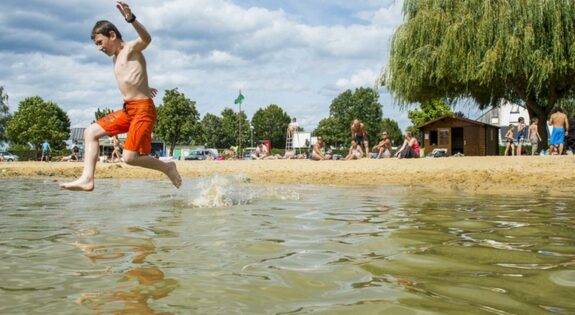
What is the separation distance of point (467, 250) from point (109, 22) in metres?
4.36

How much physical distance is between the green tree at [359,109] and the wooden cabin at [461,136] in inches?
2380

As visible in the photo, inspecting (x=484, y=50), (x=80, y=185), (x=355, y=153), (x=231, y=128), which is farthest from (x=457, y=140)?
(x=231, y=128)

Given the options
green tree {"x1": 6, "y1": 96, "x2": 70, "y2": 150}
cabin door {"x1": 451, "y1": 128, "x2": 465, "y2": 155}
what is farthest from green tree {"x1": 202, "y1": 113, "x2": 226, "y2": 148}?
cabin door {"x1": 451, "y1": 128, "x2": 465, "y2": 155}

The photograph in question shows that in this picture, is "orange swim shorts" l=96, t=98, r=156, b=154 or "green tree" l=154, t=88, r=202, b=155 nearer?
"orange swim shorts" l=96, t=98, r=156, b=154

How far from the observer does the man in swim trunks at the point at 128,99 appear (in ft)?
17.7

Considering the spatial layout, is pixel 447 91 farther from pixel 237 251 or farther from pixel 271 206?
pixel 237 251

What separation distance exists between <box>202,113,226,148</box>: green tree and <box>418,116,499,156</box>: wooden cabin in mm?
81707

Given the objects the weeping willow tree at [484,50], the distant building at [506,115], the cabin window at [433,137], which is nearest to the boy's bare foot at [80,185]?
the weeping willow tree at [484,50]

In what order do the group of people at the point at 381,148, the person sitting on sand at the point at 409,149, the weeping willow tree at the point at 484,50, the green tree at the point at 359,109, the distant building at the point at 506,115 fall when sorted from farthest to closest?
the green tree at the point at 359,109 < the distant building at the point at 506,115 < the weeping willow tree at the point at 484,50 < the group of people at the point at 381,148 < the person sitting on sand at the point at 409,149

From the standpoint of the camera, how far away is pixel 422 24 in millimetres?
21250

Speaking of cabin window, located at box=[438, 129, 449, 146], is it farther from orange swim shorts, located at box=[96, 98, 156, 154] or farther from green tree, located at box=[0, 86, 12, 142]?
green tree, located at box=[0, 86, 12, 142]

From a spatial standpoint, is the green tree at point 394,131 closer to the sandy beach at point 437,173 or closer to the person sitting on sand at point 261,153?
the person sitting on sand at point 261,153

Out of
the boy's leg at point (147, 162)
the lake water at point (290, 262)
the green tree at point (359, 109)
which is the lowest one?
the lake water at point (290, 262)

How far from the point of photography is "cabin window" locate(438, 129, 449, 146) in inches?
1331
